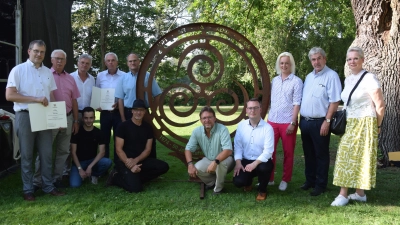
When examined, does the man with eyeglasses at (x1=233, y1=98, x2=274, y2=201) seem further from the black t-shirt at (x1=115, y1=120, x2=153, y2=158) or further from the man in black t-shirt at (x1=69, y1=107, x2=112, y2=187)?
the man in black t-shirt at (x1=69, y1=107, x2=112, y2=187)

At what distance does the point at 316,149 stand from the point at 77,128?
8.65ft

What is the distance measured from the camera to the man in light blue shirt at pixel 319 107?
3.76 metres

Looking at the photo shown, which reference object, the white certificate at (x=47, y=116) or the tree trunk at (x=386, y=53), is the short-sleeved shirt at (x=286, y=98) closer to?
the tree trunk at (x=386, y=53)


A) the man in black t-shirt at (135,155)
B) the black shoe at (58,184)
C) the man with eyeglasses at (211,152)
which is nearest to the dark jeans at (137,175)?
the man in black t-shirt at (135,155)

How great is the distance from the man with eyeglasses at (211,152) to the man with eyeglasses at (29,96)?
150cm

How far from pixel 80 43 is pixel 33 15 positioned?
15381 mm

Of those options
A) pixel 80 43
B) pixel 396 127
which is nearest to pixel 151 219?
pixel 396 127

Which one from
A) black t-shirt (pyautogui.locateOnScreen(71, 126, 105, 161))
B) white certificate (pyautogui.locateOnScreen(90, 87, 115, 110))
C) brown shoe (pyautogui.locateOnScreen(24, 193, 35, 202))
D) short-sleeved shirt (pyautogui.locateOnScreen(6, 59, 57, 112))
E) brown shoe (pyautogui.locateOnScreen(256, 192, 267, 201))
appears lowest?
brown shoe (pyautogui.locateOnScreen(24, 193, 35, 202))

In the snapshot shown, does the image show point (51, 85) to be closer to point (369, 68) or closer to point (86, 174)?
point (86, 174)

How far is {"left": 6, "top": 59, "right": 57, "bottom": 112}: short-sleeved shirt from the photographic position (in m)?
3.55

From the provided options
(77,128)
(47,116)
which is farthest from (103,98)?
(47,116)

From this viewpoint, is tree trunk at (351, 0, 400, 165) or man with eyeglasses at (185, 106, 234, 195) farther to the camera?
tree trunk at (351, 0, 400, 165)

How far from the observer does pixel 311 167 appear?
13.6ft

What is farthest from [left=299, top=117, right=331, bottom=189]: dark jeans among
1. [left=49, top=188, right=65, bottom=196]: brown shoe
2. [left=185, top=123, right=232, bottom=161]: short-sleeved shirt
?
[left=49, top=188, right=65, bottom=196]: brown shoe
